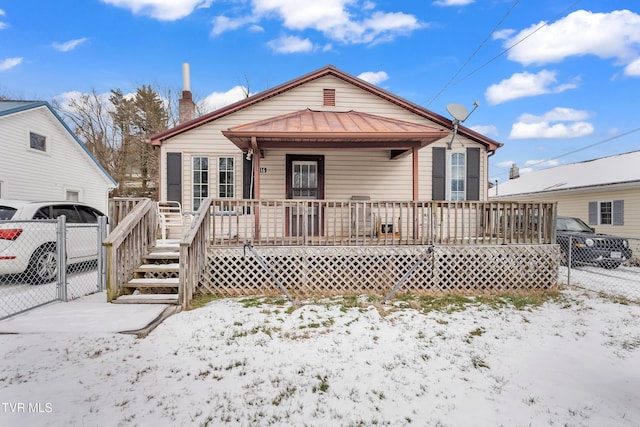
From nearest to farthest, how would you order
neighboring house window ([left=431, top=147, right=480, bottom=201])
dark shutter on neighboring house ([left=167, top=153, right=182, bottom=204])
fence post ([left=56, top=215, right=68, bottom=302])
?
fence post ([left=56, top=215, right=68, bottom=302]) < dark shutter on neighboring house ([left=167, top=153, right=182, bottom=204]) < neighboring house window ([left=431, top=147, right=480, bottom=201])

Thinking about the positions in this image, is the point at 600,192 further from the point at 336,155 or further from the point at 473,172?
the point at 336,155

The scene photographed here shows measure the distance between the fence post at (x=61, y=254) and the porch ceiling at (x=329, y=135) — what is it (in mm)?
3166

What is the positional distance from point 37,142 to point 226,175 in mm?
9517

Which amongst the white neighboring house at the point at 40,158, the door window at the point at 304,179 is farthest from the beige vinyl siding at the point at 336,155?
the white neighboring house at the point at 40,158

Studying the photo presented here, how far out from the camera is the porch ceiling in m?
6.61

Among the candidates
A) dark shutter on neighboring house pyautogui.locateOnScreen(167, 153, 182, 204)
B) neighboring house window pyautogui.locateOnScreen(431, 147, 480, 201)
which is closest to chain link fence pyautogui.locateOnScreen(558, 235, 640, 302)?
neighboring house window pyautogui.locateOnScreen(431, 147, 480, 201)

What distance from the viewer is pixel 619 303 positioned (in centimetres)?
588

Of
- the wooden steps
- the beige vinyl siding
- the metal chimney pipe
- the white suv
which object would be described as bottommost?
the wooden steps

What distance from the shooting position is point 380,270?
6281 mm

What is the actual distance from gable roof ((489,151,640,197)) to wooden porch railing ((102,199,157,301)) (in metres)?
15.3

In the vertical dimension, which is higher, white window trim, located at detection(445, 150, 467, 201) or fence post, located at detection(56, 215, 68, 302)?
white window trim, located at detection(445, 150, 467, 201)

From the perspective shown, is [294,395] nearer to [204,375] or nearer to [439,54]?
[204,375]

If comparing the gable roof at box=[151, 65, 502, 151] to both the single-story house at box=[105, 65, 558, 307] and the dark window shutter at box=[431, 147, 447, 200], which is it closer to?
the single-story house at box=[105, 65, 558, 307]

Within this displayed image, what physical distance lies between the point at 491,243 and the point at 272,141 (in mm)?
4914
